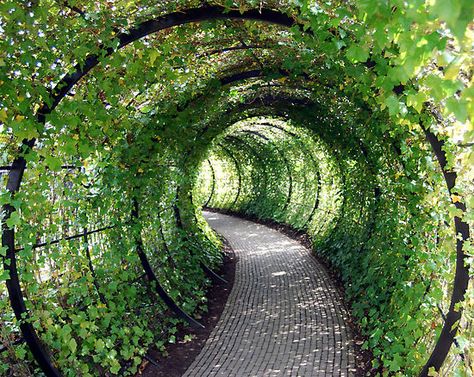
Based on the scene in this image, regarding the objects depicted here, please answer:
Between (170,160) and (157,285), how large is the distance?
2.06m

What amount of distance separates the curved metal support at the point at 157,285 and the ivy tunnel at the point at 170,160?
0.03 m

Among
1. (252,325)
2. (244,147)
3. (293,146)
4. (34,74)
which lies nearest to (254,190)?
(244,147)

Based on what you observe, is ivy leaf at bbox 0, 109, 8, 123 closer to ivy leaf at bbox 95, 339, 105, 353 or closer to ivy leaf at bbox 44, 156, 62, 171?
ivy leaf at bbox 44, 156, 62, 171

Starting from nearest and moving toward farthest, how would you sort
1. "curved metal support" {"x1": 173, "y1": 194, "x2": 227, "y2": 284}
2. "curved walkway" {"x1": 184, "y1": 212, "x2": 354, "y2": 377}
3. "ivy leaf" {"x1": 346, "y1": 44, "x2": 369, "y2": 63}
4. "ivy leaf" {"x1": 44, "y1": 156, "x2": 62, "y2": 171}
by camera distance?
"ivy leaf" {"x1": 346, "y1": 44, "x2": 369, "y2": 63} → "ivy leaf" {"x1": 44, "y1": 156, "x2": 62, "y2": 171} → "curved walkway" {"x1": 184, "y1": 212, "x2": 354, "y2": 377} → "curved metal support" {"x1": 173, "y1": 194, "x2": 227, "y2": 284}

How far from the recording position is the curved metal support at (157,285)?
19.6 ft

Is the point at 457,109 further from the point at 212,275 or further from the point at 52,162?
the point at 212,275

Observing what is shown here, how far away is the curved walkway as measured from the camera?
5344 millimetres

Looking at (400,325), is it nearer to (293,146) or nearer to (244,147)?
(293,146)

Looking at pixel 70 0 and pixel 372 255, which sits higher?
pixel 70 0

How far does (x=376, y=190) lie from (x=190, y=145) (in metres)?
3.19

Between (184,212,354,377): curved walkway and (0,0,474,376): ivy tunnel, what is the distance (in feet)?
1.44

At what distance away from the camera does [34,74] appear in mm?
3746

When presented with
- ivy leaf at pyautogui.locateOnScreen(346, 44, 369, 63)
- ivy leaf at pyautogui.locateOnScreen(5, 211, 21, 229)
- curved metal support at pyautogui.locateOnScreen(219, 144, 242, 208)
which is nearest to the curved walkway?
ivy leaf at pyautogui.locateOnScreen(5, 211, 21, 229)

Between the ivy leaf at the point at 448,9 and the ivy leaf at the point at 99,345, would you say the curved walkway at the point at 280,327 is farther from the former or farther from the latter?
the ivy leaf at the point at 448,9
